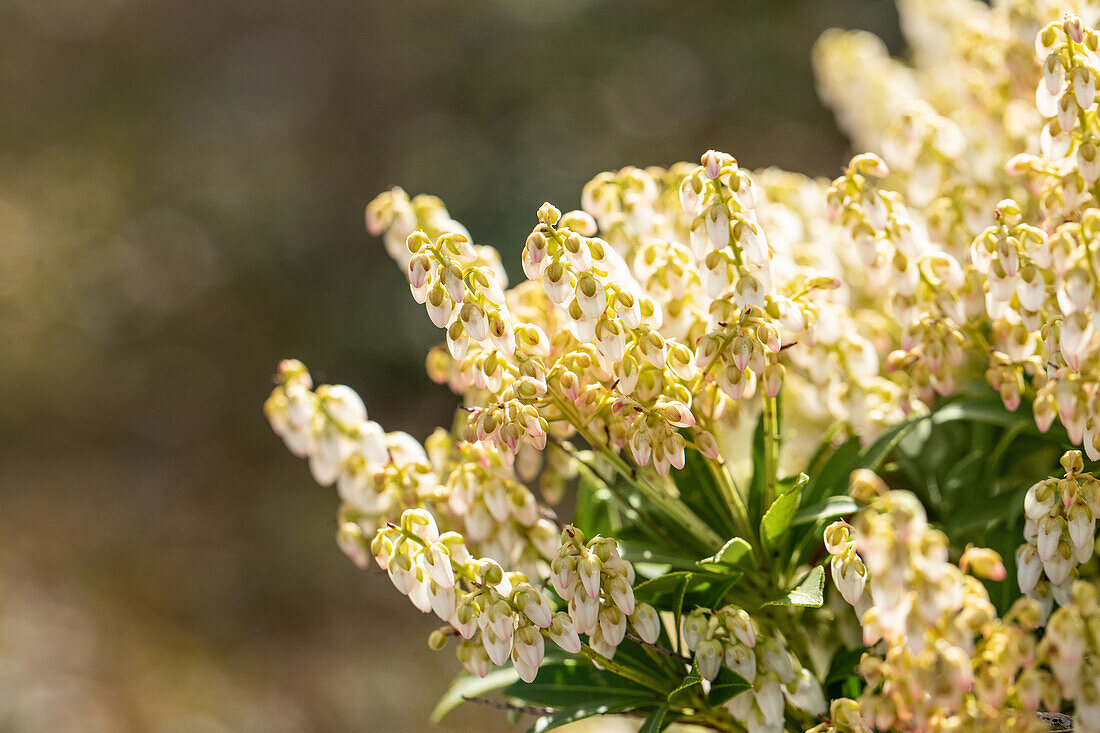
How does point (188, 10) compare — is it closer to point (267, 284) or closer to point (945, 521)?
point (267, 284)

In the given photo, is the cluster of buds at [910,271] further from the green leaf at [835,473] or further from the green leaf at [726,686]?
the green leaf at [726,686]

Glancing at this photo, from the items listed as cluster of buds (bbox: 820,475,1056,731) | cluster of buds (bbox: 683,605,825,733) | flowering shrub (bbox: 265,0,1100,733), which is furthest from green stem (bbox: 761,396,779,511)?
cluster of buds (bbox: 820,475,1056,731)

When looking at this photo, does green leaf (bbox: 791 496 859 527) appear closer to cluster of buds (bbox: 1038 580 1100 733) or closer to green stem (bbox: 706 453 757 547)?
green stem (bbox: 706 453 757 547)

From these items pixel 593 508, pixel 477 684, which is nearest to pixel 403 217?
pixel 593 508

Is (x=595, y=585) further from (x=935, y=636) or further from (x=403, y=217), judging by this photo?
(x=403, y=217)

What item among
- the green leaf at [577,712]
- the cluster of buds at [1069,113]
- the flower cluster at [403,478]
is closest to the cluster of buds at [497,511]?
the flower cluster at [403,478]

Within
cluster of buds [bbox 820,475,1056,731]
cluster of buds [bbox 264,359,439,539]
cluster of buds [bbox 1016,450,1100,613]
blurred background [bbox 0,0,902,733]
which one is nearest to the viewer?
cluster of buds [bbox 820,475,1056,731]

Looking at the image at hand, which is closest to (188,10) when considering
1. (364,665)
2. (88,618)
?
(88,618)
